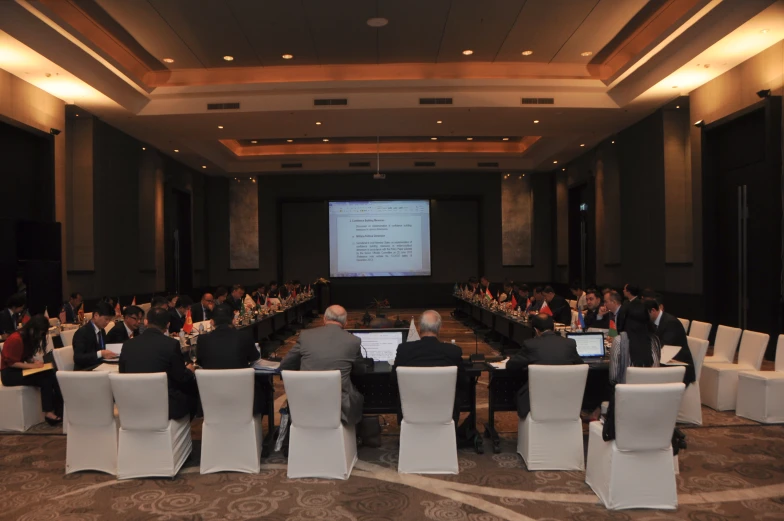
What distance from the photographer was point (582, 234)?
49.4ft

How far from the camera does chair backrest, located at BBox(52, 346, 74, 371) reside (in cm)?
498

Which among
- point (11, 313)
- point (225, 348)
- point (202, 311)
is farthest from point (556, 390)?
point (11, 313)

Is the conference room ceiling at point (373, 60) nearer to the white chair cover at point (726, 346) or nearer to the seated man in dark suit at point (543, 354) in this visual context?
the white chair cover at point (726, 346)

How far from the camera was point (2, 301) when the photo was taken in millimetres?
7867

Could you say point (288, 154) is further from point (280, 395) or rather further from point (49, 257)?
point (280, 395)

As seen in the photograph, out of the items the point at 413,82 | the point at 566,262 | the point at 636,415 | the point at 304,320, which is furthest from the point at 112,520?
the point at 566,262

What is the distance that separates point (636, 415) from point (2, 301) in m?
7.82

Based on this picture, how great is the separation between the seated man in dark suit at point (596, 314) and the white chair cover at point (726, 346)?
1.04 meters

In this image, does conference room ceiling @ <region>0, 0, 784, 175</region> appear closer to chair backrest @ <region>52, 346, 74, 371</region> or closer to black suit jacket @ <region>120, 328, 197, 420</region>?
chair backrest @ <region>52, 346, 74, 371</region>

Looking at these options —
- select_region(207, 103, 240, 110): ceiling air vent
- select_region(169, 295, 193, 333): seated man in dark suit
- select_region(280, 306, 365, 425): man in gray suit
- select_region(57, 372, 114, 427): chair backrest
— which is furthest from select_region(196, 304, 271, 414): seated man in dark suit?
select_region(207, 103, 240, 110): ceiling air vent

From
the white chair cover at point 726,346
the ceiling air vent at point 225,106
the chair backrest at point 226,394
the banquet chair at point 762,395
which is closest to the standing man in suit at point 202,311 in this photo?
the ceiling air vent at point 225,106

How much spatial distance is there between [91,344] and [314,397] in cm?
242

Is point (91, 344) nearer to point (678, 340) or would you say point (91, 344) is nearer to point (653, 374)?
point (653, 374)

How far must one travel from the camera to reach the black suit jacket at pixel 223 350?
4262 millimetres
